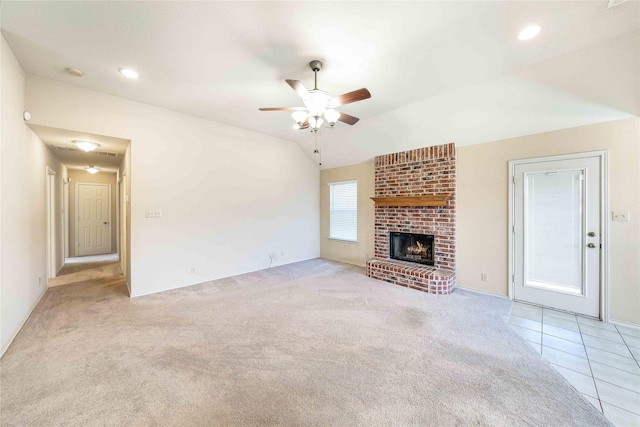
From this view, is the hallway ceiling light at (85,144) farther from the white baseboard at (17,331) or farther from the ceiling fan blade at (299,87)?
the ceiling fan blade at (299,87)

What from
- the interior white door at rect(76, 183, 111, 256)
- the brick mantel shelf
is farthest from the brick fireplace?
the interior white door at rect(76, 183, 111, 256)

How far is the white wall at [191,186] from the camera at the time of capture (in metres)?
3.46

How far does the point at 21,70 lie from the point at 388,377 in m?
5.04

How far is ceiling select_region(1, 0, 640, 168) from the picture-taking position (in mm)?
2029

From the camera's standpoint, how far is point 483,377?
6.57ft

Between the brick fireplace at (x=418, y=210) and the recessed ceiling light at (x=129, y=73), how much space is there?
417 centimetres

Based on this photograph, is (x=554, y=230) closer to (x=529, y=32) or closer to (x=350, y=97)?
(x=529, y=32)

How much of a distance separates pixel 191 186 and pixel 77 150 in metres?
2.24

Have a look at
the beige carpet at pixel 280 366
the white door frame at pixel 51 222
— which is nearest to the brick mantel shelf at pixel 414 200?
the beige carpet at pixel 280 366

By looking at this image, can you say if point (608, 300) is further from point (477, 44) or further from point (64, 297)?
point (64, 297)

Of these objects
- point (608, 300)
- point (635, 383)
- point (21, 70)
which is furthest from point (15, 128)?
point (608, 300)

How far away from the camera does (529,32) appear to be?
2.23 metres

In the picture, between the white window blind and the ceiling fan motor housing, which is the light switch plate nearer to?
the ceiling fan motor housing

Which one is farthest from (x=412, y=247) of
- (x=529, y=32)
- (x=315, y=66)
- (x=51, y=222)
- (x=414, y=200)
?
(x=51, y=222)
